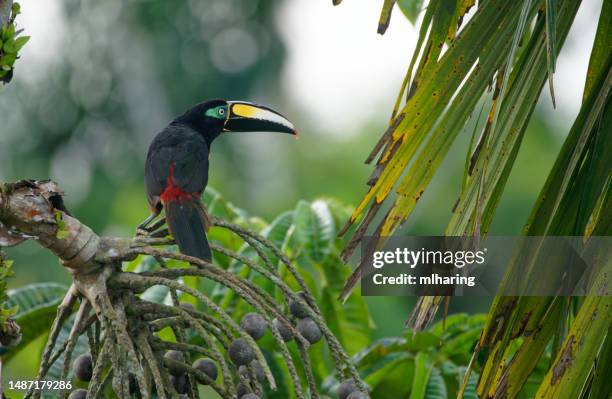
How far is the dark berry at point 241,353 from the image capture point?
168 centimetres

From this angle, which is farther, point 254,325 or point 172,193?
point 172,193

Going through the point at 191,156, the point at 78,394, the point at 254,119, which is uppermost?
the point at 254,119

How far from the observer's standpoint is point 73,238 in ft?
6.14

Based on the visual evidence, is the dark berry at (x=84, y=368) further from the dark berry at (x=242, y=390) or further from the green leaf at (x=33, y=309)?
the green leaf at (x=33, y=309)

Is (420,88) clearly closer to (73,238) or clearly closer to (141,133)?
(73,238)

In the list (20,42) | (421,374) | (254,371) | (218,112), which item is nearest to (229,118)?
(218,112)

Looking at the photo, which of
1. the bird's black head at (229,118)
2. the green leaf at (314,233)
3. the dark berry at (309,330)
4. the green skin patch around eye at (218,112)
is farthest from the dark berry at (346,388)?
the green skin patch around eye at (218,112)

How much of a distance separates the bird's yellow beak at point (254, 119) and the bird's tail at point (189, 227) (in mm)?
375

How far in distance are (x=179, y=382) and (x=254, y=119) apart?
141 cm

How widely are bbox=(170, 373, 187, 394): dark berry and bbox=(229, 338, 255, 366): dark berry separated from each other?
0.19 metres

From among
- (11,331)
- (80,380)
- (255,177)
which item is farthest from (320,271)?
(255,177)

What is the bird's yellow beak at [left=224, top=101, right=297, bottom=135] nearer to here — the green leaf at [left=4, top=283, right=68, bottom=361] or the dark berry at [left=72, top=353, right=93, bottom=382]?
the green leaf at [left=4, top=283, right=68, bottom=361]

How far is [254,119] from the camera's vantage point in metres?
3.12

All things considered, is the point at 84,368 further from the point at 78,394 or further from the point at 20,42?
the point at 20,42
